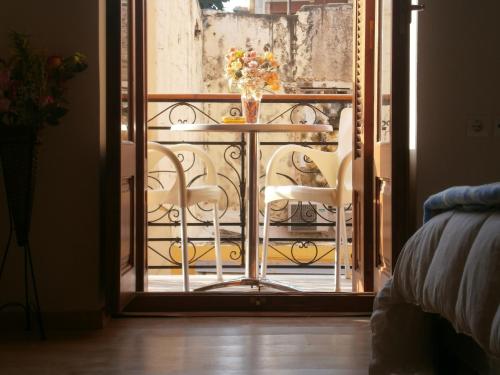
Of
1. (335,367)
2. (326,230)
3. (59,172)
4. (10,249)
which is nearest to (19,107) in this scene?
(59,172)

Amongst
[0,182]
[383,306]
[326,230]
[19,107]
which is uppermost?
[19,107]

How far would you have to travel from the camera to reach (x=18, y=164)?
10.6ft

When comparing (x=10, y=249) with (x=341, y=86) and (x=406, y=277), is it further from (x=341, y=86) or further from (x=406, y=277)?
(x=341, y=86)

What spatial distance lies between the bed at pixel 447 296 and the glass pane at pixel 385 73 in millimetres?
1247

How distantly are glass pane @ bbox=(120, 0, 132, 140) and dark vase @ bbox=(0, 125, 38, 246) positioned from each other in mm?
534

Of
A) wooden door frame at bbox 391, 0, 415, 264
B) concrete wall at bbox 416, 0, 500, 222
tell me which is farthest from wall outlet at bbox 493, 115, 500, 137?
wooden door frame at bbox 391, 0, 415, 264

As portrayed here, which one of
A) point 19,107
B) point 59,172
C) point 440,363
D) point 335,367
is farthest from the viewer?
point 59,172

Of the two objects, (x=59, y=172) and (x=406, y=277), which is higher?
(x=59, y=172)

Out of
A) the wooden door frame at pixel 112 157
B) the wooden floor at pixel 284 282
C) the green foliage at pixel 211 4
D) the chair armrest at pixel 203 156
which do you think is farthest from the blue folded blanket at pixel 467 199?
the green foliage at pixel 211 4

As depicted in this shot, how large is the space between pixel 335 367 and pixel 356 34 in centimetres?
214

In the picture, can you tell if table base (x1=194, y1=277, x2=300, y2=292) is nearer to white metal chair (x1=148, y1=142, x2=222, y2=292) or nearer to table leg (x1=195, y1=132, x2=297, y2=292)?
table leg (x1=195, y1=132, x2=297, y2=292)

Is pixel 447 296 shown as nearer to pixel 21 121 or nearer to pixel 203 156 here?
pixel 21 121

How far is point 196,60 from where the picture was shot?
10938mm

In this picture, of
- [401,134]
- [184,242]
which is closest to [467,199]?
[401,134]
